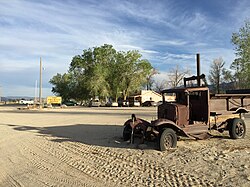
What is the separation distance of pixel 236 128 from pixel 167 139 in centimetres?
384

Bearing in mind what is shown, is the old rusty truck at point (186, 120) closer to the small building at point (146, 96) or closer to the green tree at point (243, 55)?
the green tree at point (243, 55)

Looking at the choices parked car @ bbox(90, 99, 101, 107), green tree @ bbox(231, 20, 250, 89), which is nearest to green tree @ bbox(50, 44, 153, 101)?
parked car @ bbox(90, 99, 101, 107)

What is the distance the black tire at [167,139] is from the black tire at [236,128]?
327 centimetres

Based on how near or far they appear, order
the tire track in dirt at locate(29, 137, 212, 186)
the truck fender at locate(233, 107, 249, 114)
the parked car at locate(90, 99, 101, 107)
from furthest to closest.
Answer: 1. the parked car at locate(90, 99, 101, 107)
2. the truck fender at locate(233, 107, 249, 114)
3. the tire track in dirt at locate(29, 137, 212, 186)

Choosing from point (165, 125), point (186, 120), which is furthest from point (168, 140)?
point (186, 120)

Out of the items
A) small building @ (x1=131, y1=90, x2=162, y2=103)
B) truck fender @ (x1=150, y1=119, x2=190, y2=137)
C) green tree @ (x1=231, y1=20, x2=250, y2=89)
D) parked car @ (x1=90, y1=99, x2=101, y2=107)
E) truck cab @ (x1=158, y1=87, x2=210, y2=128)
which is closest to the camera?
truck fender @ (x1=150, y1=119, x2=190, y2=137)

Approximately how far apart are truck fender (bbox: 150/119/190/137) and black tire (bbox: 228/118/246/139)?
8.64 ft

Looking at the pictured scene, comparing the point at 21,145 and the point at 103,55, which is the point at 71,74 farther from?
the point at 21,145

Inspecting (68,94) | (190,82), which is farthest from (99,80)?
(190,82)

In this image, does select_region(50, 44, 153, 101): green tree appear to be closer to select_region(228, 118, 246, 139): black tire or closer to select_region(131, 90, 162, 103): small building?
select_region(131, 90, 162, 103): small building

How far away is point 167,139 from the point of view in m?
9.16

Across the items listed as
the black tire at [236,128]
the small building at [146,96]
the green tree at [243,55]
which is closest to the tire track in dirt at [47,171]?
the black tire at [236,128]

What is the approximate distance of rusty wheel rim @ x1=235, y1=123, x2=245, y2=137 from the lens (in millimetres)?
11219

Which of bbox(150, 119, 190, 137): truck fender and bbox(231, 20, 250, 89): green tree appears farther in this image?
bbox(231, 20, 250, 89): green tree
